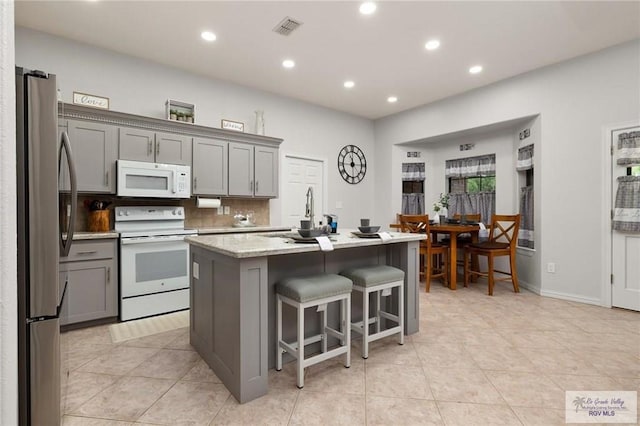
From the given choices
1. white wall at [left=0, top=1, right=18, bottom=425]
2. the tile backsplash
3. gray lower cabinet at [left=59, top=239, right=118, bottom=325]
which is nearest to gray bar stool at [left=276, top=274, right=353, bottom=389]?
white wall at [left=0, top=1, right=18, bottom=425]

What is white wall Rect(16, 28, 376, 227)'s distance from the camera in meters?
3.35

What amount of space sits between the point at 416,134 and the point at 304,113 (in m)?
2.02

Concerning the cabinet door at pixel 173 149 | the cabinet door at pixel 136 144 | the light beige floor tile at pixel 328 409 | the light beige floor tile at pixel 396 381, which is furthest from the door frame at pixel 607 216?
the cabinet door at pixel 136 144

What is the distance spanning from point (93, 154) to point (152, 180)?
581 mm

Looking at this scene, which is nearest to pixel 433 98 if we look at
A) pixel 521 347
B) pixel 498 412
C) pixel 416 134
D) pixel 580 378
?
pixel 416 134

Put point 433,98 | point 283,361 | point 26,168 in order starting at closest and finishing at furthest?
point 26,168, point 283,361, point 433,98

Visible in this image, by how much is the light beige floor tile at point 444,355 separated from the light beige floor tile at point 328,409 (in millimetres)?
727

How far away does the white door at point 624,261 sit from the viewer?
3.40 meters

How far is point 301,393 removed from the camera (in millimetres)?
1912

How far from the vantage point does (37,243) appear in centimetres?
118

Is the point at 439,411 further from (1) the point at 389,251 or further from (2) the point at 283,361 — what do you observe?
(1) the point at 389,251

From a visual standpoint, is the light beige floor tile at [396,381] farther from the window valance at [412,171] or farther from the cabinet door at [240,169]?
the window valance at [412,171]

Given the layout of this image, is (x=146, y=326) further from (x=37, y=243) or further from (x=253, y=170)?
(x=253, y=170)

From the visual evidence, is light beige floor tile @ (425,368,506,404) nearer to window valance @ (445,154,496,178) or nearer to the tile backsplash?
the tile backsplash
